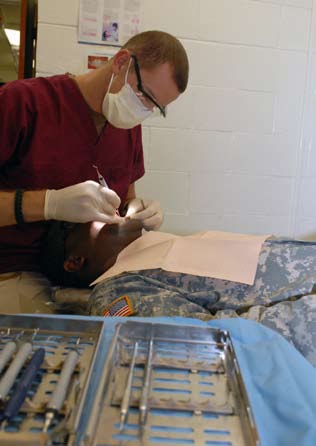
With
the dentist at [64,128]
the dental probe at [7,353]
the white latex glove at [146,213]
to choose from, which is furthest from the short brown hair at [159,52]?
the dental probe at [7,353]

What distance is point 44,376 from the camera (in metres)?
0.48

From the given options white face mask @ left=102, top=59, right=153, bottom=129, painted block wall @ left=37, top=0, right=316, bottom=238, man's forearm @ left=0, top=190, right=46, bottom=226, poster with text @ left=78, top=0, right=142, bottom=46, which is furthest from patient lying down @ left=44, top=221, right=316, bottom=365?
poster with text @ left=78, top=0, right=142, bottom=46

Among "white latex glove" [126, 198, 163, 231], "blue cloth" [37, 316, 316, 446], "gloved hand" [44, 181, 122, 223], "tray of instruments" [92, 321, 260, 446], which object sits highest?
"gloved hand" [44, 181, 122, 223]

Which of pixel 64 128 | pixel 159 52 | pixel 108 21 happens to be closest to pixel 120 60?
pixel 159 52

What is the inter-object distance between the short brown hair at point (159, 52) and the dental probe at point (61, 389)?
1015 mm

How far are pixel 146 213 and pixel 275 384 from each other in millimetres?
873

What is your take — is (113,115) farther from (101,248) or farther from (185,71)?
(101,248)

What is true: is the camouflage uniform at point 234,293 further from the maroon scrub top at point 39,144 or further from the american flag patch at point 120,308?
the maroon scrub top at point 39,144

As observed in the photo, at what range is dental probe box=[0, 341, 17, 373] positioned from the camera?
478 mm

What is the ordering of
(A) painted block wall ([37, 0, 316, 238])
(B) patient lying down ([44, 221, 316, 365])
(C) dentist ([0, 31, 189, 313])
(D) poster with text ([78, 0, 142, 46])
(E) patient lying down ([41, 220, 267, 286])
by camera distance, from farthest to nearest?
1. (A) painted block wall ([37, 0, 316, 238])
2. (D) poster with text ([78, 0, 142, 46])
3. (C) dentist ([0, 31, 189, 313])
4. (E) patient lying down ([41, 220, 267, 286])
5. (B) patient lying down ([44, 221, 316, 365])

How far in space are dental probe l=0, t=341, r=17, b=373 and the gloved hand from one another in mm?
621

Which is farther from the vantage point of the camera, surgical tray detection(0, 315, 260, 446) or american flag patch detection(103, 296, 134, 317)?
american flag patch detection(103, 296, 134, 317)

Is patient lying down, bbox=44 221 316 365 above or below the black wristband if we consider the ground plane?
below

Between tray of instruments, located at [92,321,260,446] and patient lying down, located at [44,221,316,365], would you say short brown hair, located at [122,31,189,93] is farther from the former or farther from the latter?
tray of instruments, located at [92,321,260,446]
